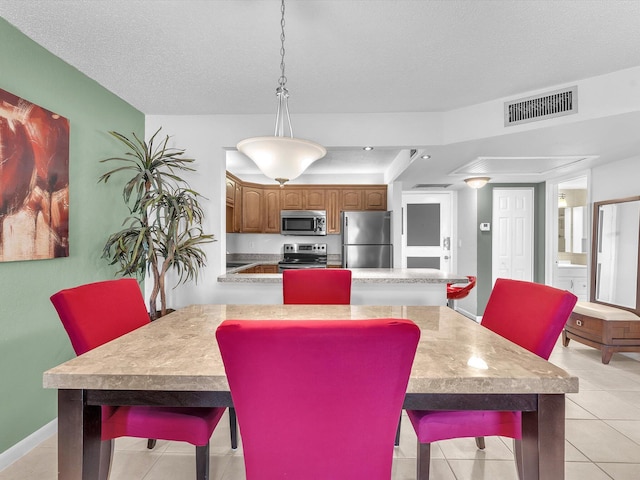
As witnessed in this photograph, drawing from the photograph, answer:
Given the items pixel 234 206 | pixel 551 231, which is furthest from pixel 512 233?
pixel 234 206

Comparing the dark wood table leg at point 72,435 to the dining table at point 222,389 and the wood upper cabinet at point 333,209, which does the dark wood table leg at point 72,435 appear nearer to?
the dining table at point 222,389

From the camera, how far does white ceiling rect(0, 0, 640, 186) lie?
1.61m

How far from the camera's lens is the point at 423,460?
133cm

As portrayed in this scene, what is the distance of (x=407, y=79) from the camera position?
7.53 ft

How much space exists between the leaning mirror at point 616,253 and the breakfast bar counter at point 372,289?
1781 millimetres

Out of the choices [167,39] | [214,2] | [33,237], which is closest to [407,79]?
[214,2]

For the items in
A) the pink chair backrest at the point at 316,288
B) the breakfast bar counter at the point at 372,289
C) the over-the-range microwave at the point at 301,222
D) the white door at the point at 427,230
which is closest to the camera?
the pink chair backrest at the point at 316,288

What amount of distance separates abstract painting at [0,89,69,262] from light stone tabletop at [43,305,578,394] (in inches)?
38.9

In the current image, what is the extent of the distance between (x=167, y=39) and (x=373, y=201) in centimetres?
365

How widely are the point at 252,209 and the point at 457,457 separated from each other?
13.3 ft

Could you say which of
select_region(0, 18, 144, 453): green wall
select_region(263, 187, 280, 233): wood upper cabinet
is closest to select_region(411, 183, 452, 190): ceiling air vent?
select_region(263, 187, 280, 233): wood upper cabinet

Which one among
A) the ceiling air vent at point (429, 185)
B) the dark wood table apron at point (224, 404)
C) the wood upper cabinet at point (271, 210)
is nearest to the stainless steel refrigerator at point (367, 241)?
the ceiling air vent at point (429, 185)

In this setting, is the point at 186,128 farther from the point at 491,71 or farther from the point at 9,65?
the point at 491,71

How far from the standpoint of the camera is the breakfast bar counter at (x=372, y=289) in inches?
109
